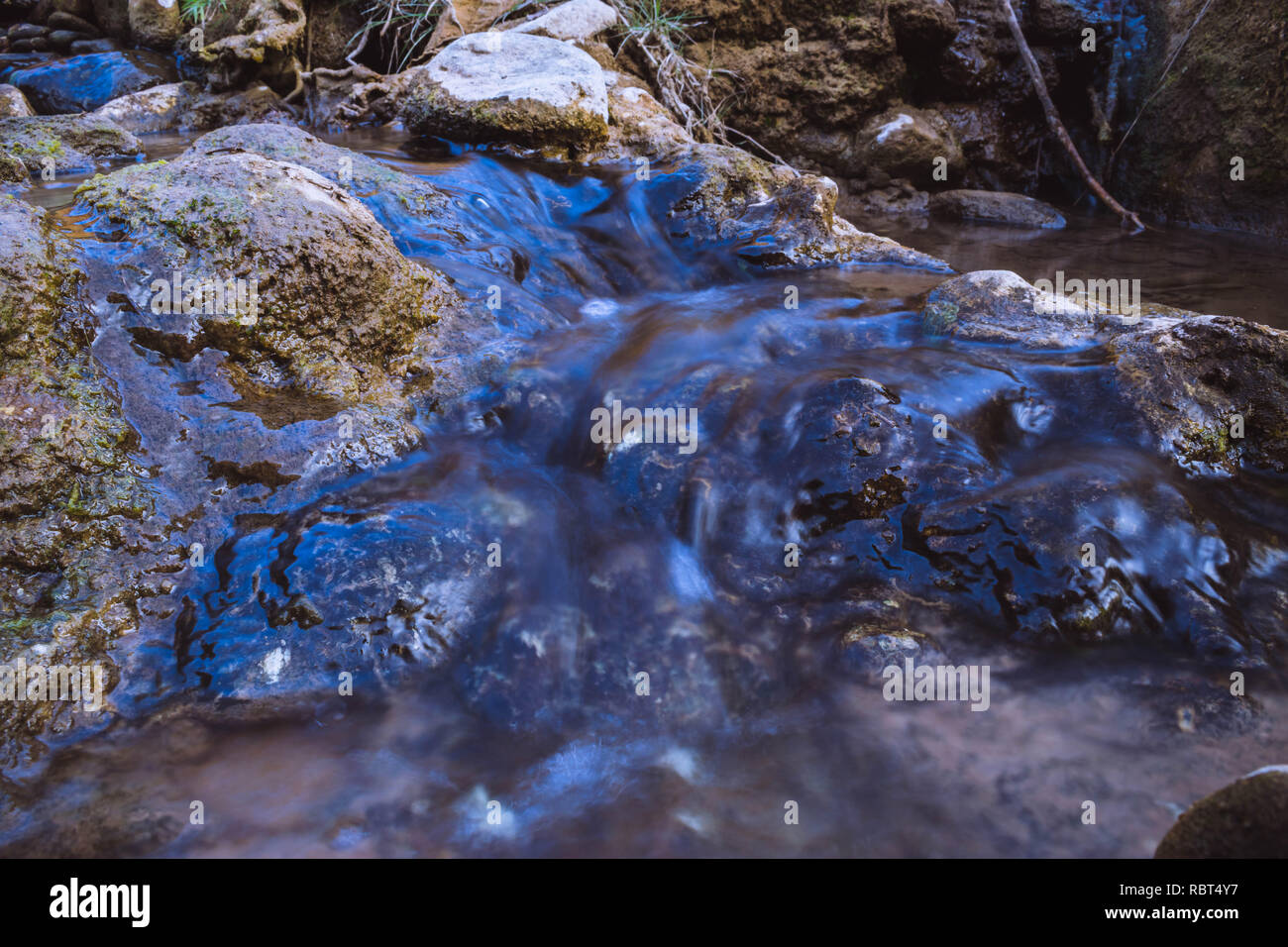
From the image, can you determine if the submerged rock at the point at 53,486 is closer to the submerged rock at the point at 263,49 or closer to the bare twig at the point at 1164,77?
the submerged rock at the point at 263,49

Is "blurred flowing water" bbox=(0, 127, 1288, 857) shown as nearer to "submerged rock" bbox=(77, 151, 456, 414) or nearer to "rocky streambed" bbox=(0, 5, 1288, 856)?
"rocky streambed" bbox=(0, 5, 1288, 856)

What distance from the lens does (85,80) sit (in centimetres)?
964

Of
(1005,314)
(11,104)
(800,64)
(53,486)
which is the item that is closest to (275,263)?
(53,486)

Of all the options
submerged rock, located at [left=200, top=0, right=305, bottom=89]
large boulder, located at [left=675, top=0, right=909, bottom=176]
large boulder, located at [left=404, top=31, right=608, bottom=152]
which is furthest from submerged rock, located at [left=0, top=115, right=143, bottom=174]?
large boulder, located at [left=675, top=0, right=909, bottom=176]

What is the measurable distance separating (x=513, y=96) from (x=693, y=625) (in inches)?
190

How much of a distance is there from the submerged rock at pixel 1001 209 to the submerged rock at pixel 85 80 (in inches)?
387

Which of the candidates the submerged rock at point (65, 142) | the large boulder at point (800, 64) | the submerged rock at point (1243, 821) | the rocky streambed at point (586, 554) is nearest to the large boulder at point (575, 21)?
the large boulder at point (800, 64)

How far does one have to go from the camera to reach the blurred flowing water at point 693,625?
204 centimetres

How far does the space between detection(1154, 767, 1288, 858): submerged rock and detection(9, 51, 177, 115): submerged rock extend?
1202 cm

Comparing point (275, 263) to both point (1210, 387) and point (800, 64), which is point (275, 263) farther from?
point (800, 64)
